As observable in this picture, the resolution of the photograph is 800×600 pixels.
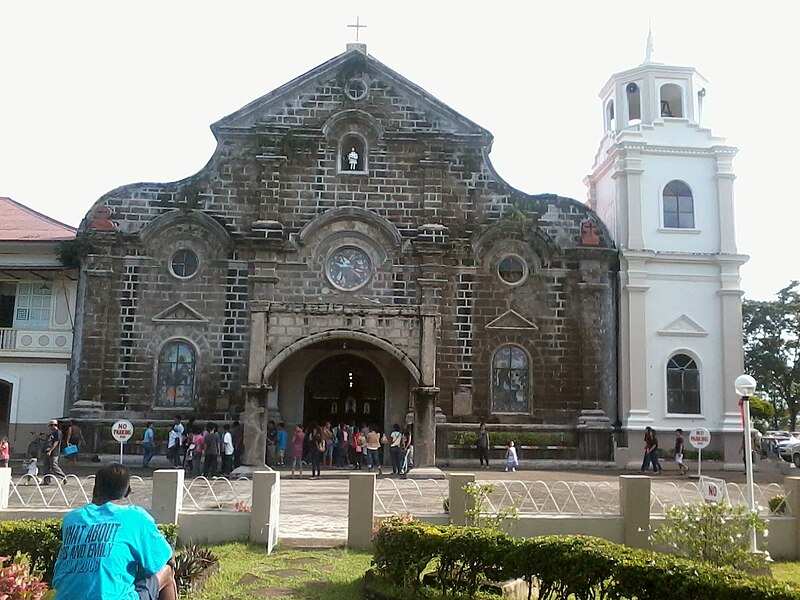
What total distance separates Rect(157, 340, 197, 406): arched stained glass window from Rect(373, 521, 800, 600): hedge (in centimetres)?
1475

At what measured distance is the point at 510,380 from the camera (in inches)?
925

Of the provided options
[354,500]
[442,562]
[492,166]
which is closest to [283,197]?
[492,166]

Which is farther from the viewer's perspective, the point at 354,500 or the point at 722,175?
the point at 722,175

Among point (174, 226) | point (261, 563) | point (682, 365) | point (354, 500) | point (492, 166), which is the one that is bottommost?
point (261, 563)

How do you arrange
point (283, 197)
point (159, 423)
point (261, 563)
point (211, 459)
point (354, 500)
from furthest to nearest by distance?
point (283, 197) → point (159, 423) → point (211, 459) → point (354, 500) → point (261, 563)

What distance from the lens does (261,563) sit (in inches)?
394

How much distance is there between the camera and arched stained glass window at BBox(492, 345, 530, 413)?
919 inches

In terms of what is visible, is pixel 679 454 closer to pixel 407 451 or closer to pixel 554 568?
pixel 407 451

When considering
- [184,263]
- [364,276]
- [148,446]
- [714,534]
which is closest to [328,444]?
[148,446]

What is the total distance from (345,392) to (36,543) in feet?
51.8

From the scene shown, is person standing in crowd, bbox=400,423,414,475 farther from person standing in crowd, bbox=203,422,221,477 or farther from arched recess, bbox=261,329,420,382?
person standing in crowd, bbox=203,422,221,477

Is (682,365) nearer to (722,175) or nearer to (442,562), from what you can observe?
(722,175)

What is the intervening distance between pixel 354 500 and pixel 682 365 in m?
15.9

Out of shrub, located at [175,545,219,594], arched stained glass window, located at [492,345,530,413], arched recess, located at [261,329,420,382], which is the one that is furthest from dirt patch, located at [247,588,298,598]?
arched stained glass window, located at [492,345,530,413]
